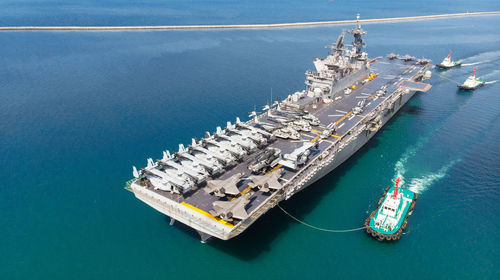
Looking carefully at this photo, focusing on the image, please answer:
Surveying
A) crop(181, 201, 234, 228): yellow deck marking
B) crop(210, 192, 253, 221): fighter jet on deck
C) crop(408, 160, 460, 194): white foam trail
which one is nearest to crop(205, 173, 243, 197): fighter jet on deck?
crop(210, 192, 253, 221): fighter jet on deck

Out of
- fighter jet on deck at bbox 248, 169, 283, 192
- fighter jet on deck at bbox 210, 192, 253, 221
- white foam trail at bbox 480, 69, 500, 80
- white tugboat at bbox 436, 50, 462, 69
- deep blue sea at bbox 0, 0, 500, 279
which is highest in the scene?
white tugboat at bbox 436, 50, 462, 69

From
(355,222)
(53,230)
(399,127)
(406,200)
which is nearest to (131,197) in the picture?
(53,230)

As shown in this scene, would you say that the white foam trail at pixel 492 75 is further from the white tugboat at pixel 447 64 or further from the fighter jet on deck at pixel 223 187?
the fighter jet on deck at pixel 223 187

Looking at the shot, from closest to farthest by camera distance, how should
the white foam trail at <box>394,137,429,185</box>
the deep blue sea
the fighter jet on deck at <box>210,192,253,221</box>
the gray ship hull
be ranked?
the fighter jet on deck at <box>210,192,253,221</box>
the deep blue sea
the gray ship hull
the white foam trail at <box>394,137,429,185</box>

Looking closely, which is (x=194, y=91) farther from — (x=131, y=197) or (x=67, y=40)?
(x=67, y=40)

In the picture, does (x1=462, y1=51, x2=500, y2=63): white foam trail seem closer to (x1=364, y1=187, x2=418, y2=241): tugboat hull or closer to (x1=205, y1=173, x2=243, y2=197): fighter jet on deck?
(x1=364, y1=187, x2=418, y2=241): tugboat hull

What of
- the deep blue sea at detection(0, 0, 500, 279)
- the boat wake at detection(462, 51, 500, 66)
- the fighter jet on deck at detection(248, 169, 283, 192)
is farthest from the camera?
the boat wake at detection(462, 51, 500, 66)

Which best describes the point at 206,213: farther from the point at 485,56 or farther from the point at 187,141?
the point at 485,56
